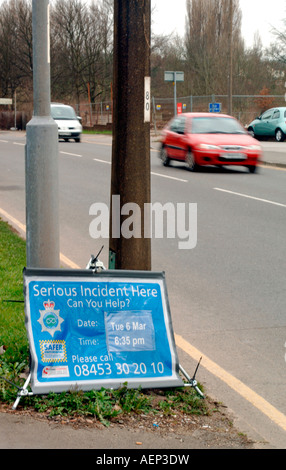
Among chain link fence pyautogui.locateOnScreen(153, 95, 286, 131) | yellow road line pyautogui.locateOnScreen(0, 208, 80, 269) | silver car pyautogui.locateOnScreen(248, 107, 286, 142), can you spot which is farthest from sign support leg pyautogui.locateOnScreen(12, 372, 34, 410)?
chain link fence pyautogui.locateOnScreen(153, 95, 286, 131)

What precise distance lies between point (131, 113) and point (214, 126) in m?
15.1

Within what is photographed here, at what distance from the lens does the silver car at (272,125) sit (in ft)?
105

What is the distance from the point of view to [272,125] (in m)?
32.4

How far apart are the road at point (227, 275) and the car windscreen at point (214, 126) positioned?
2.43 metres

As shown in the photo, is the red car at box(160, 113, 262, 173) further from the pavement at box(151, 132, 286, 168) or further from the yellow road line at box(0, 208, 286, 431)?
the yellow road line at box(0, 208, 286, 431)

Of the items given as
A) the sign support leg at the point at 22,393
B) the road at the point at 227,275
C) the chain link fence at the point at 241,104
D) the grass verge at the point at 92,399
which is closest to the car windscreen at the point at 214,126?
the road at the point at 227,275

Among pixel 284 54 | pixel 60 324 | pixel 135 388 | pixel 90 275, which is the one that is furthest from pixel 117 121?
pixel 284 54

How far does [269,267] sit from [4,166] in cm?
1345

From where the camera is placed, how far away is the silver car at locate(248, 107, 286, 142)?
31.9 meters

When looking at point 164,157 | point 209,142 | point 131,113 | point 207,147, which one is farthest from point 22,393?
point 164,157

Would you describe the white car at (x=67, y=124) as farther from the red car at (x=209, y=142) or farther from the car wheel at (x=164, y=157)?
the red car at (x=209, y=142)

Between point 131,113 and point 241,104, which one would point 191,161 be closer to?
point 131,113

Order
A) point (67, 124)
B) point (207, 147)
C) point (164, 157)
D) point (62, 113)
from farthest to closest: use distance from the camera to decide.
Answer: point (62, 113) < point (67, 124) < point (164, 157) < point (207, 147)
